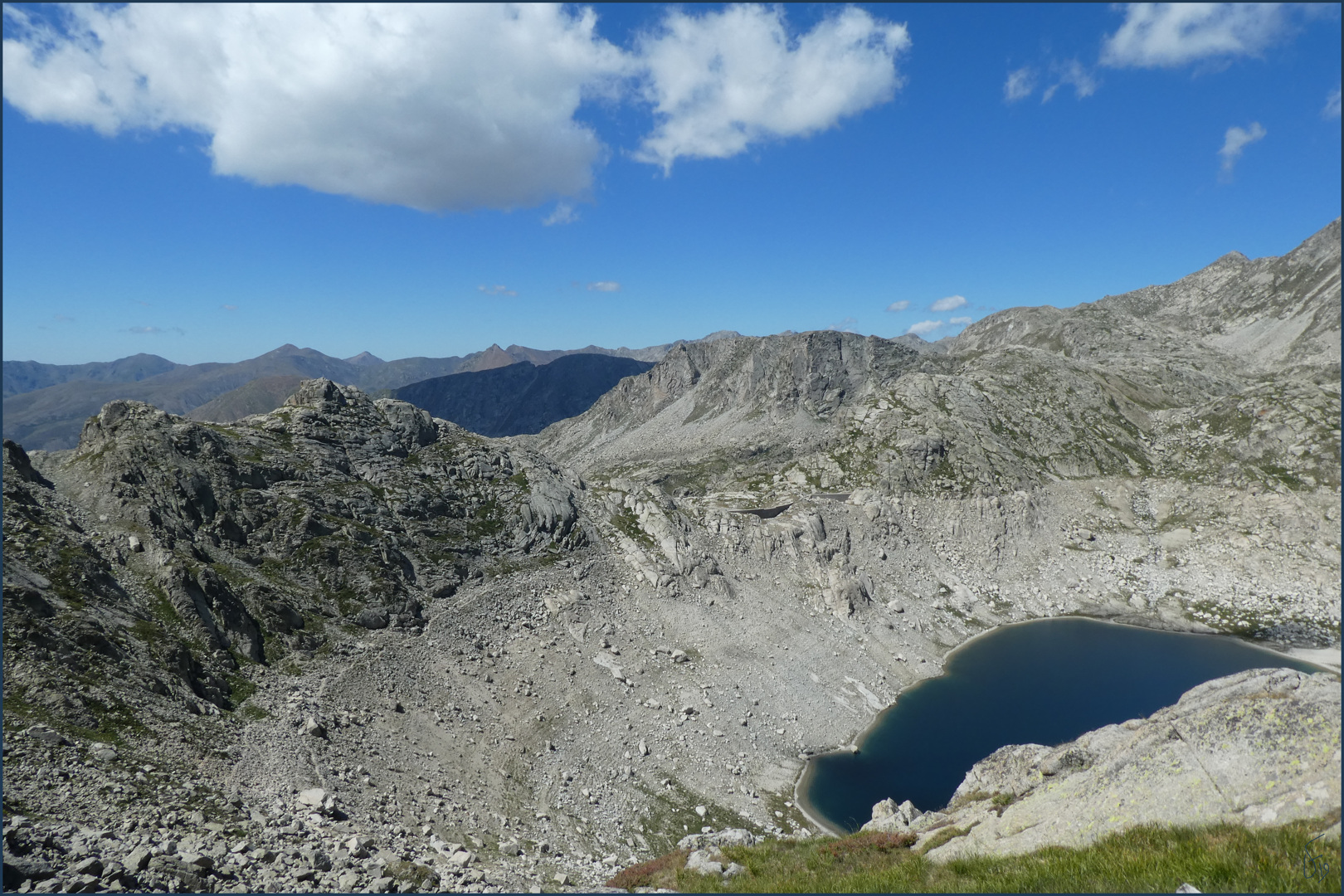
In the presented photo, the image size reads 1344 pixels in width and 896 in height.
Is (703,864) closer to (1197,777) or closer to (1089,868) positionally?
(1089,868)

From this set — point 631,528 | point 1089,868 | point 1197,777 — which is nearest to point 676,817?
point 631,528

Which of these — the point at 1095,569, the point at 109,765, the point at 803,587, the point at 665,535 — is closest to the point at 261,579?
the point at 109,765

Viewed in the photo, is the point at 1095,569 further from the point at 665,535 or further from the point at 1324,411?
the point at 665,535

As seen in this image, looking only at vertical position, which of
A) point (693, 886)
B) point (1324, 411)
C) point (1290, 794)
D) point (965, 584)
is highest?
point (1324, 411)

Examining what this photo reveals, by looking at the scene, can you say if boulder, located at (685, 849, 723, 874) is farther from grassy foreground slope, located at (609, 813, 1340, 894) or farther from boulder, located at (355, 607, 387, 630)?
boulder, located at (355, 607, 387, 630)

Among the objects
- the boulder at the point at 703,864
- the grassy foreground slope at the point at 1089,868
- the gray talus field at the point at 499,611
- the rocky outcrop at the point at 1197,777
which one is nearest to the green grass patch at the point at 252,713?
the gray talus field at the point at 499,611

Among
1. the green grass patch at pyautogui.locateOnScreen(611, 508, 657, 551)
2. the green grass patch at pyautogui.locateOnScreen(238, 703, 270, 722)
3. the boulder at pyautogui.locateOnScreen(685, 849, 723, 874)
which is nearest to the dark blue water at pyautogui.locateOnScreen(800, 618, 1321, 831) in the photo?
the boulder at pyautogui.locateOnScreen(685, 849, 723, 874)
